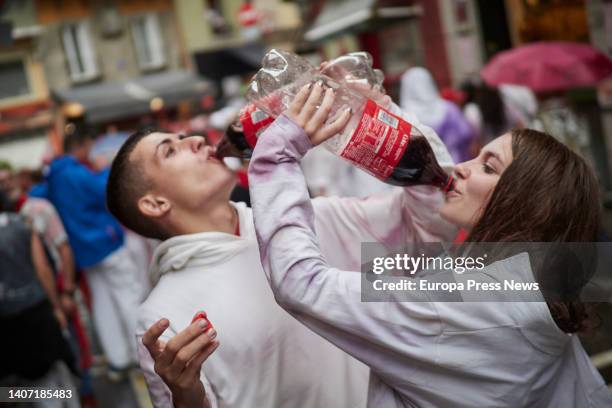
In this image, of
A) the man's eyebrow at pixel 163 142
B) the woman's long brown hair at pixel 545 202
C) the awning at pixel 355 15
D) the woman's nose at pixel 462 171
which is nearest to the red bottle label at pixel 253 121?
the man's eyebrow at pixel 163 142

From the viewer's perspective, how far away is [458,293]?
3.95 ft

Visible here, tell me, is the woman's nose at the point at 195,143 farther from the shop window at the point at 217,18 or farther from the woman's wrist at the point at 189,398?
the shop window at the point at 217,18

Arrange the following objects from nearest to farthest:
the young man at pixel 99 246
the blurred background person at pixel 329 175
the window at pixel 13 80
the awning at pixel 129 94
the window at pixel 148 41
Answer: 1. the young man at pixel 99 246
2. the blurred background person at pixel 329 175
3. the awning at pixel 129 94
4. the window at pixel 13 80
5. the window at pixel 148 41

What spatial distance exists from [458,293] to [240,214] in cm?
89

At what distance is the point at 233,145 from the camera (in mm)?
1978

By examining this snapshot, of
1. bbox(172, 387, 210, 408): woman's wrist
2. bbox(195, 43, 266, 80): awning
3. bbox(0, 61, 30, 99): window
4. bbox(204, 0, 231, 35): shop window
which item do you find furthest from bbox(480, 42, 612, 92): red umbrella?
bbox(0, 61, 30, 99): window

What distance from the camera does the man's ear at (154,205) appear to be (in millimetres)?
1881

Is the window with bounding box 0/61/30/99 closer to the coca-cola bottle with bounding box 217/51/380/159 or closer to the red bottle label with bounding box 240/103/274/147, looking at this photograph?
the coca-cola bottle with bounding box 217/51/380/159

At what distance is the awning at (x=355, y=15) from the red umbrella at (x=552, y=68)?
6.41 metres

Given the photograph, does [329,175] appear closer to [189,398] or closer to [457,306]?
[189,398]

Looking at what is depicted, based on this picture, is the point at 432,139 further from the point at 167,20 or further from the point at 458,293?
the point at 167,20

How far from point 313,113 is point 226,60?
65.2ft

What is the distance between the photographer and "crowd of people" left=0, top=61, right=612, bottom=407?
1204 mm

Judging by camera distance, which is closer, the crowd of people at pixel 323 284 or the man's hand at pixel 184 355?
the crowd of people at pixel 323 284
